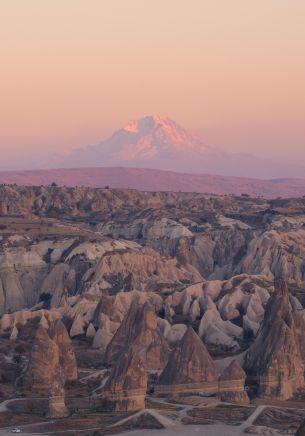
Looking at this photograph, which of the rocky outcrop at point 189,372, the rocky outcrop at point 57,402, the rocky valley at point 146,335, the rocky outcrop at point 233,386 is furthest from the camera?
the rocky outcrop at point 189,372

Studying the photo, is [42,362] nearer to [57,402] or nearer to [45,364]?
[45,364]

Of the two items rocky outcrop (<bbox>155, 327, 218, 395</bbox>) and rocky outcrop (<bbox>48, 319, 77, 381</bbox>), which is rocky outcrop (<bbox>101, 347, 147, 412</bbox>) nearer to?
rocky outcrop (<bbox>155, 327, 218, 395</bbox>)

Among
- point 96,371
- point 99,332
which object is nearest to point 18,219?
point 99,332

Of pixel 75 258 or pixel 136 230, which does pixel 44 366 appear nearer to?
pixel 75 258

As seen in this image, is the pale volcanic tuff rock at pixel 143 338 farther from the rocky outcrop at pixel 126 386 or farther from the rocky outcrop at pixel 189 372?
the rocky outcrop at pixel 126 386

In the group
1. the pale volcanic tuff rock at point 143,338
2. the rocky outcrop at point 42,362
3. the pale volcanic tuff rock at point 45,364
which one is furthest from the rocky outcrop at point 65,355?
the pale volcanic tuff rock at point 143,338

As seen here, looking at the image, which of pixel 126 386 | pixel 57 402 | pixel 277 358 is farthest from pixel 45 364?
pixel 277 358

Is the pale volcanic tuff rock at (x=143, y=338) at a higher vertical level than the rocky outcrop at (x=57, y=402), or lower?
higher
